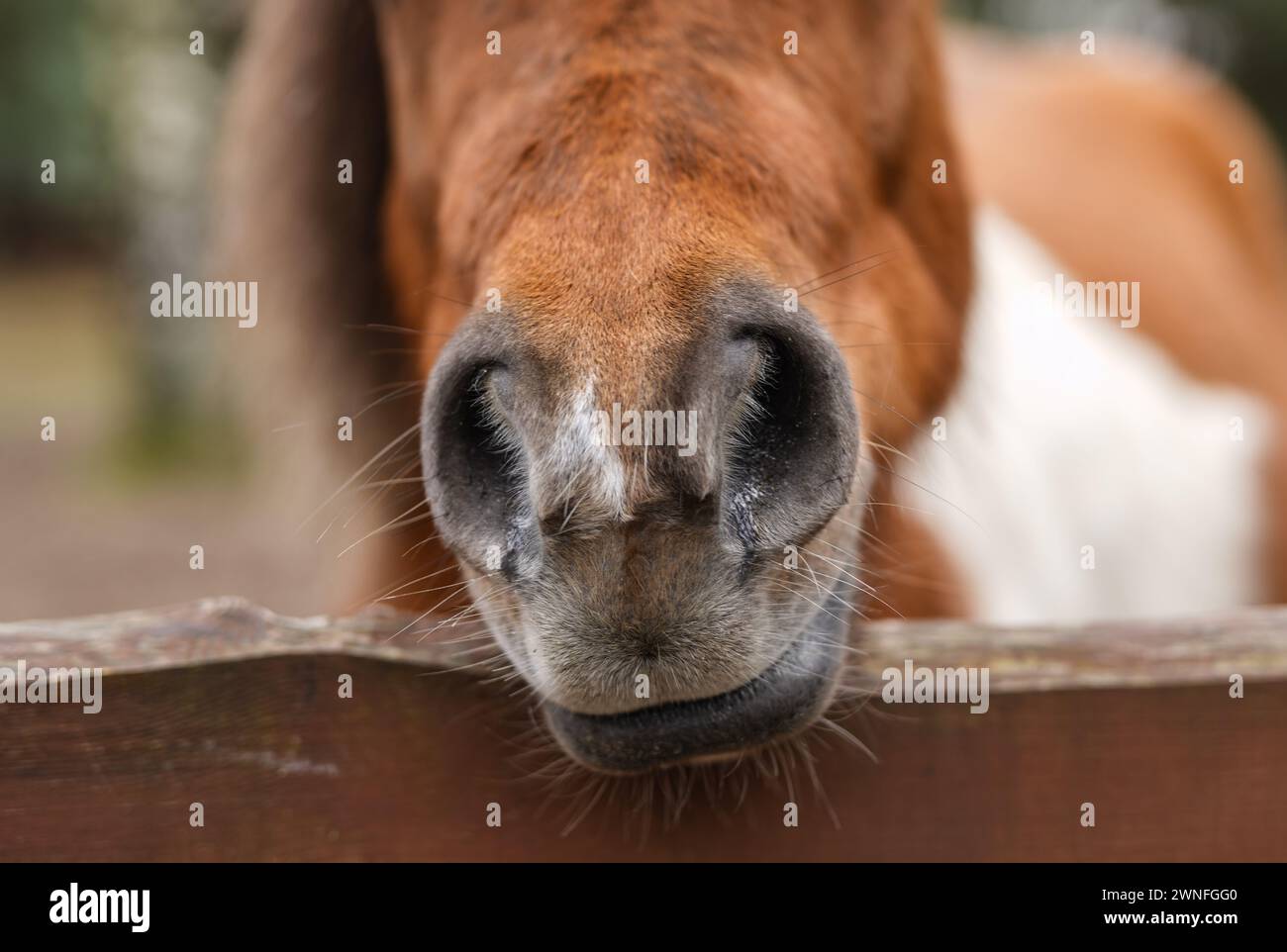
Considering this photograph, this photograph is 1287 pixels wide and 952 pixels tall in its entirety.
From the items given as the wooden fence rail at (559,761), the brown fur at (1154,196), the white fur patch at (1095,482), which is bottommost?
the wooden fence rail at (559,761)

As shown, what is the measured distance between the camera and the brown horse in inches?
46.2

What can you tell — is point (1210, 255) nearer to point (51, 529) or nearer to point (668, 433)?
point (668, 433)

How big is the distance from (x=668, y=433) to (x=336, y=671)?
485mm

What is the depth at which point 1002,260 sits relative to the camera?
10.6 ft

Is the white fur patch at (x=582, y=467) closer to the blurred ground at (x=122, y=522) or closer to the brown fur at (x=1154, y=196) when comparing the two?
the blurred ground at (x=122, y=522)

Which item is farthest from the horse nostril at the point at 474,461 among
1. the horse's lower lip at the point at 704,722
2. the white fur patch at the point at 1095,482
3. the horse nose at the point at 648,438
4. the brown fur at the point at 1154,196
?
the brown fur at the point at 1154,196

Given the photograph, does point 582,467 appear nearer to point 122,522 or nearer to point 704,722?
point 704,722

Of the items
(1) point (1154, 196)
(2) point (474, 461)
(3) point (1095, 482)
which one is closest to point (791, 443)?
(2) point (474, 461)

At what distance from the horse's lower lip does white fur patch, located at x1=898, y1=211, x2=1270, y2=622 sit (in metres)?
1.64

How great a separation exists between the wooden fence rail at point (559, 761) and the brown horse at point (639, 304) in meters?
0.14

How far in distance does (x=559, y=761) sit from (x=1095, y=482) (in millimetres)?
2114

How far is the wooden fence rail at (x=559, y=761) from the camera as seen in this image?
1.32 m

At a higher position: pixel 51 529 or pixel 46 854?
pixel 51 529
